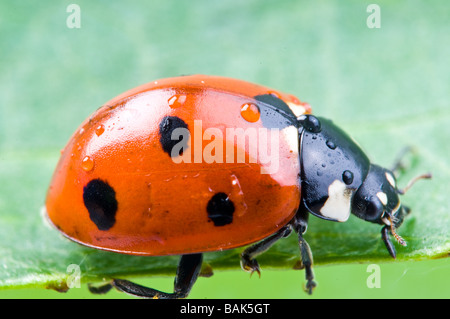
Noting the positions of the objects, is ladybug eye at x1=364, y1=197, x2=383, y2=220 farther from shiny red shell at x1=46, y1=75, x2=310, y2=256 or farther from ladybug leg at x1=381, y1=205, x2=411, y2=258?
shiny red shell at x1=46, y1=75, x2=310, y2=256

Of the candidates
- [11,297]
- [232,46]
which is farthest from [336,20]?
[11,297]

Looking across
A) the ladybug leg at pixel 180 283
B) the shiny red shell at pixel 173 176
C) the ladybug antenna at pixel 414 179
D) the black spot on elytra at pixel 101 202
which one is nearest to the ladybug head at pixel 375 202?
the ladybug antenna at pixel 414 179

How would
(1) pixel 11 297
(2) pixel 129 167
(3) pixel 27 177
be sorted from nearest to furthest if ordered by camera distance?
(2) pixel 129 167
(1) pixel 11 297
(3) pixel 27 177

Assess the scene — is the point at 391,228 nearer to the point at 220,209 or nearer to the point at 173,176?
the point at 220,209

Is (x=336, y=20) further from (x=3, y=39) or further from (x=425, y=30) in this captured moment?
(x=3, y=39)

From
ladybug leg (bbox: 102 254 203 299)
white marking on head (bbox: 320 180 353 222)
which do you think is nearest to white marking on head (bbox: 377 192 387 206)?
white marking on head (bbox: 320 180 353 222)

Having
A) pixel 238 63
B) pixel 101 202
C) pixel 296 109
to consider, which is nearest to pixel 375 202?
pixel 296 109
